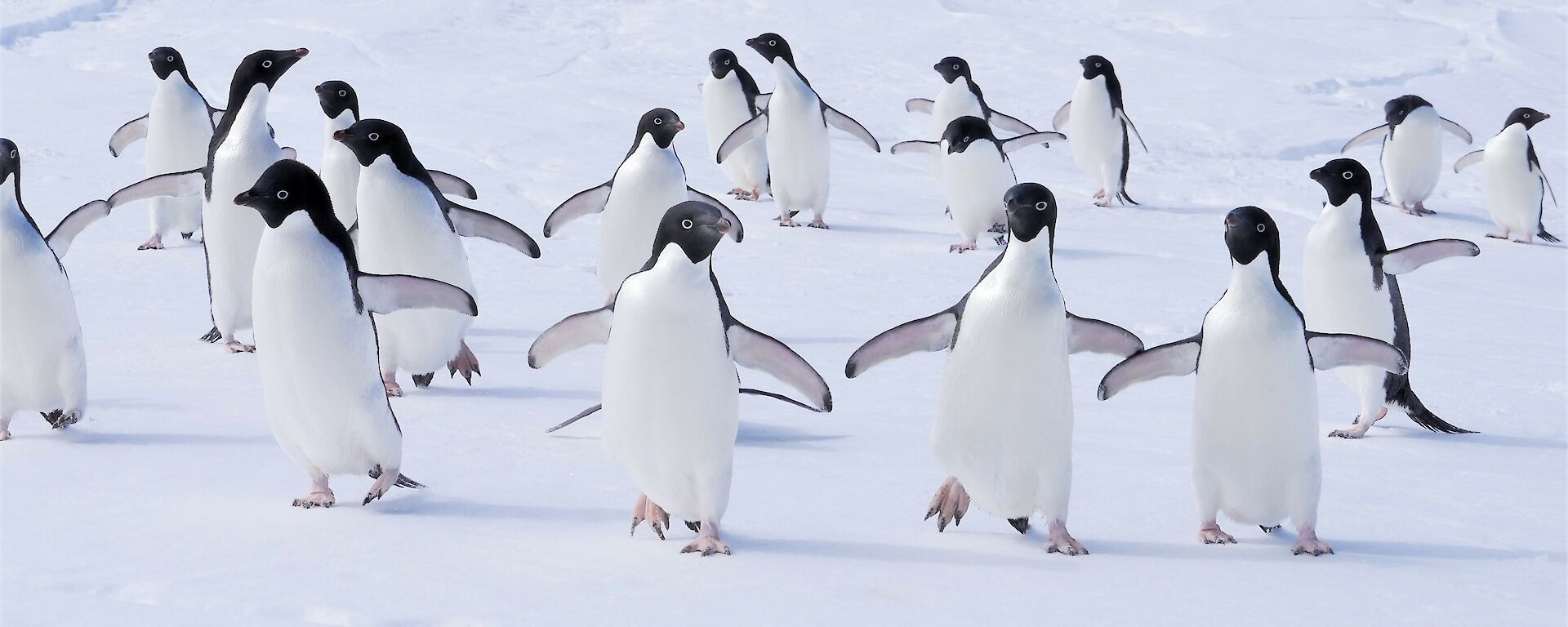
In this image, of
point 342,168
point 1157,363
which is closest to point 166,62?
point 342,168

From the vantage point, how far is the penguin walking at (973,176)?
7262 mm

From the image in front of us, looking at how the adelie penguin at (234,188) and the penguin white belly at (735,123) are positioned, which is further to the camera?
the penguin white belly at (735,123)

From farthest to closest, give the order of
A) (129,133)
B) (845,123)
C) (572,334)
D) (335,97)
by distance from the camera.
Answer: (845,123) → (129,133) → (335,97) → (572,334)

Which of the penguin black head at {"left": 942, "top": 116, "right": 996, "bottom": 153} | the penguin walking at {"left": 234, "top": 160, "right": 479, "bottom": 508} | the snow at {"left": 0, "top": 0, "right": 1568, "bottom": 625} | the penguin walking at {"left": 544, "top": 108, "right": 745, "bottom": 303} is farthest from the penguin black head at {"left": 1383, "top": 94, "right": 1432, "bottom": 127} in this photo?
the penguin walking at {"left": 234, "top": 160, "right": 479, "bottom": 508}

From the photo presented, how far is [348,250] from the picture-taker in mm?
3309

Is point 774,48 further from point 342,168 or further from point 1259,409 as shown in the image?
point 1259,409

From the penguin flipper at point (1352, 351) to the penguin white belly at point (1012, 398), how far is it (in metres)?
0.70

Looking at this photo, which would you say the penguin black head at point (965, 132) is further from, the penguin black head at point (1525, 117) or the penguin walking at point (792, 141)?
the penguin black head at point (1525, 117)

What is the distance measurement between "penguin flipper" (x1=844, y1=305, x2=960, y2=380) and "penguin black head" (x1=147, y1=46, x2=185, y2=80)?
421cm

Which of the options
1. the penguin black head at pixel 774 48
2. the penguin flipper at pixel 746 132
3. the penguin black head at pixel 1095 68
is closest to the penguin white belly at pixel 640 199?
the penguin flipper at pixel 746 132

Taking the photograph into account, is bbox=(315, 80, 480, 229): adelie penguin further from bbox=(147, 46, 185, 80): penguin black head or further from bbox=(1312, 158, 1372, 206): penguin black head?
bbox=(1312, 158, 1372, 206): penguin black head

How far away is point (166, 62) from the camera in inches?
253

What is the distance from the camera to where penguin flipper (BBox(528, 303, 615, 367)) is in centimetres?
325

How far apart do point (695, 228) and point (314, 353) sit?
3.00 ft
